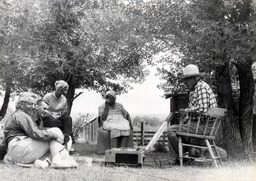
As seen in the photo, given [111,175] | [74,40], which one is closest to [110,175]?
[111,175]

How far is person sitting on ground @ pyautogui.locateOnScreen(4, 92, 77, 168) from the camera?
17.0 feet

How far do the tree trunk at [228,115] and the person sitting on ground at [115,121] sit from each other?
2080 millimetres

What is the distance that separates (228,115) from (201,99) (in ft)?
6.70

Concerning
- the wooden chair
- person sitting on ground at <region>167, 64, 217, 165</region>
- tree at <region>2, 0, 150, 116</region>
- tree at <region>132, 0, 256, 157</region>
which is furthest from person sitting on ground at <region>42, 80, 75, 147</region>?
tree at <region>2, 0, 150, 116</region>

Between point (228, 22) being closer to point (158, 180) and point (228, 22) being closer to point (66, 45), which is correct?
point (158, 180)

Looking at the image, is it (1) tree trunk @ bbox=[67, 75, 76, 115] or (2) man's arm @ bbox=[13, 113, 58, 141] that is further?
(1) tree trunk @ bbox=[67, 75, 76, 115]

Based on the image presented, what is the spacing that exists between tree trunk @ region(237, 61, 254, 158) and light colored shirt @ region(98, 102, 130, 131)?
251 centimetres

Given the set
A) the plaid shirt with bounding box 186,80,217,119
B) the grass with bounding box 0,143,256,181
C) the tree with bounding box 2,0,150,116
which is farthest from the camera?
the tree with bounding box 2,0,150,116

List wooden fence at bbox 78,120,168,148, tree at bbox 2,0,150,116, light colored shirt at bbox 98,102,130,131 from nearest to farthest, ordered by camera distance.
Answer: light colored shirt at bbox 98,102,130,131, tree at bbox 2,0,150,116, wooden fence at bbox 78,120,168,148

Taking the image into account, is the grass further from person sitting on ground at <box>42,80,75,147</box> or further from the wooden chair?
person sitting on ground at <box>42,80,75,147</box>

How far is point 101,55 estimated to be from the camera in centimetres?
1102

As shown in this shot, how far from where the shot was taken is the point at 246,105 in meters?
7.99

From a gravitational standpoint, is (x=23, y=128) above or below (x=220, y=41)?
below

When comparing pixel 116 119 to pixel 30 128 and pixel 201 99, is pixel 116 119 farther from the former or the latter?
pixel 30 128
